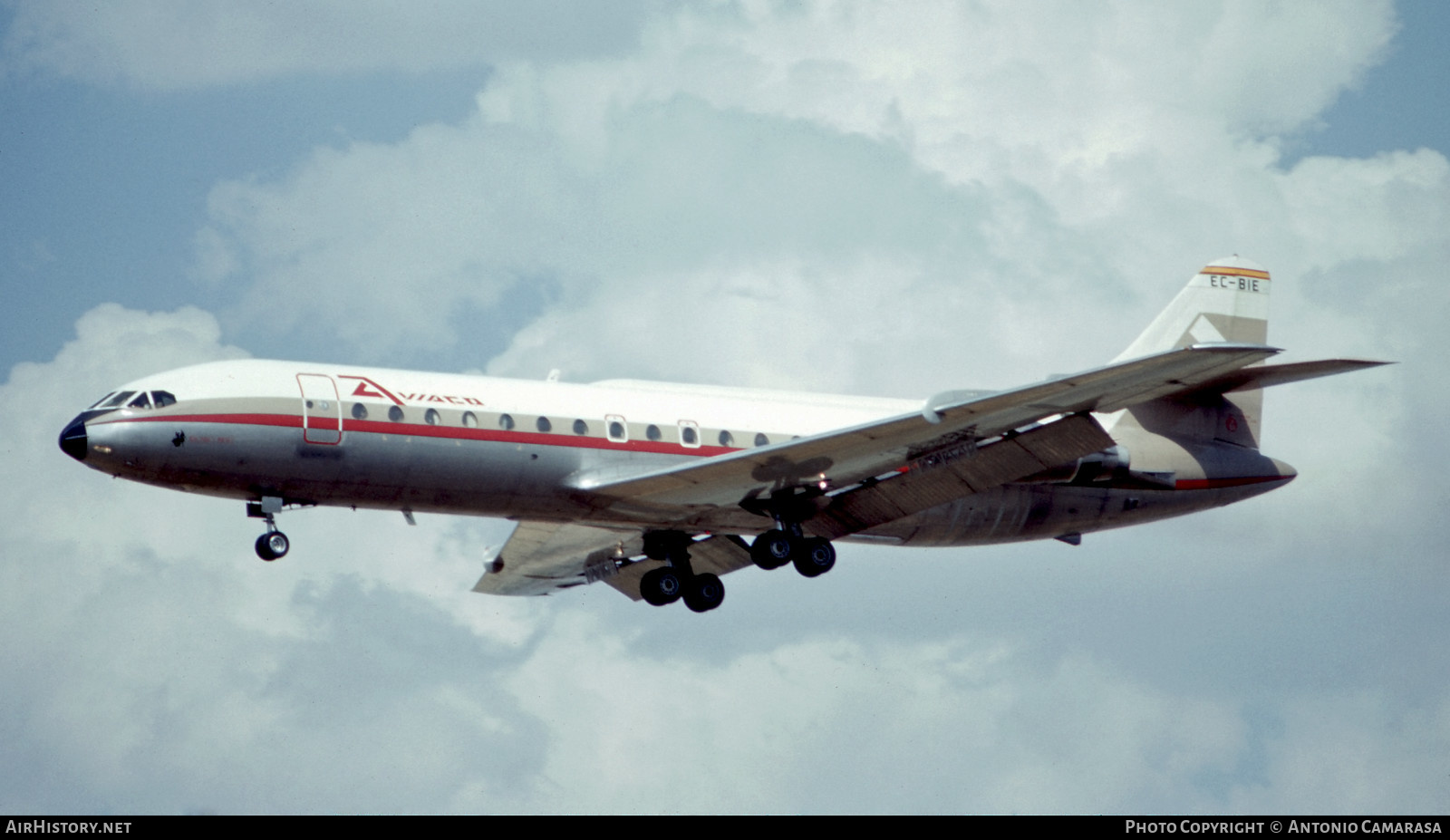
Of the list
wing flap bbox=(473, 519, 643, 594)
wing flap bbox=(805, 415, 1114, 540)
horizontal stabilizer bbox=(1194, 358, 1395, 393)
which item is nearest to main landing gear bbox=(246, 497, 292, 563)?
wing flap bbox=(473, 519, 643, 594)

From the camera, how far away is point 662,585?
44.5 m

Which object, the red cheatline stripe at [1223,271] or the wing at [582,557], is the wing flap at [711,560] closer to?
the wing at [582,557]

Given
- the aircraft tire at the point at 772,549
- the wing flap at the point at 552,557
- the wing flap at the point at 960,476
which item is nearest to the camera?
the wing flap at the point at 960,476

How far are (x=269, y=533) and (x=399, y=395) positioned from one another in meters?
3.78

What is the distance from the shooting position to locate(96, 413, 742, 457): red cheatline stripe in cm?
3694

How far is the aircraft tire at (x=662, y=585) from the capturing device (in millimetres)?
44531

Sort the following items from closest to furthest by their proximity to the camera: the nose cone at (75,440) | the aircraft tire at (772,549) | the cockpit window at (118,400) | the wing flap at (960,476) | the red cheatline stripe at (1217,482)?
1. the nose cone at (75,440)
2. the cockpit window at (118,400)
3. the wing flap at (960,476)
4. the aircraft tire at (772,549)
5. the red cheatline stripe at (1217,482)

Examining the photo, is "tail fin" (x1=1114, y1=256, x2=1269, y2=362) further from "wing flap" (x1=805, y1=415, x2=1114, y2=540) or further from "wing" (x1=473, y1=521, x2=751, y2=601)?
"wing" (x1=473, y1=521, x2=751, y2=601)

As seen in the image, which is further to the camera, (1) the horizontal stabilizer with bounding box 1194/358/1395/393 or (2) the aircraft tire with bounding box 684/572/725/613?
(2) the aircraft tire with bounding box 684/572/725/613

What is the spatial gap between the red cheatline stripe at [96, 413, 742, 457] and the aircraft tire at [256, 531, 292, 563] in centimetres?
234

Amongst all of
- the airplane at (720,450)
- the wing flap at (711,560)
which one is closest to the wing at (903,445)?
the airplane at (720,450)

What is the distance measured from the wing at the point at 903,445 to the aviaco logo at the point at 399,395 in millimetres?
3048

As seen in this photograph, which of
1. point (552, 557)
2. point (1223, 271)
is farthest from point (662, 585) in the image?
point (1223, 271)
